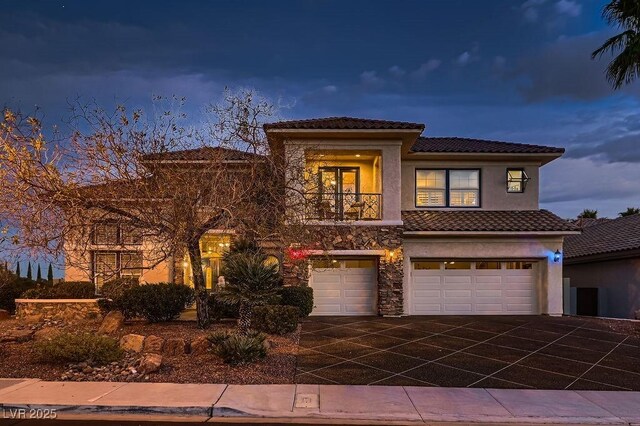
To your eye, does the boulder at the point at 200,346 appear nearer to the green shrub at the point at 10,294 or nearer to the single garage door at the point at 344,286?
the single garage door at the point at 344,286

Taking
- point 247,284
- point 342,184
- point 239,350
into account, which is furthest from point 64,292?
point 342,184

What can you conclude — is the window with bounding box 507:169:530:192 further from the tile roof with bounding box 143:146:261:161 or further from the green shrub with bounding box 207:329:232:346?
the green shrub with bounding box 207:329:232:346

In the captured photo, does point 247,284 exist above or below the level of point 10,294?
above

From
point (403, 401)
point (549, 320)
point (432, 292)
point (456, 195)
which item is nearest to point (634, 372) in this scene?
point (403, 401)

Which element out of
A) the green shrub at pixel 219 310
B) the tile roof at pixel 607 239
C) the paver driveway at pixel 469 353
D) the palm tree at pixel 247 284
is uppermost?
the tile roof at pixel 607 239

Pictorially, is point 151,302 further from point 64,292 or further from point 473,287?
point 473,287

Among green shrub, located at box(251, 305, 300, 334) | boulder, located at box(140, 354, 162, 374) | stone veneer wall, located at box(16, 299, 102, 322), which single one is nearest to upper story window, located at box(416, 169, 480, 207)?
green shrub, located at box(251, 305, 300, 334)

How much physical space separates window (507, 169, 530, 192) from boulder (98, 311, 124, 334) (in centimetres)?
1529

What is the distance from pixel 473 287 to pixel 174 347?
11.8 metres

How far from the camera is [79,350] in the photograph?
364 inches

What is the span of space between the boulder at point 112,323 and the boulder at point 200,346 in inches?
136

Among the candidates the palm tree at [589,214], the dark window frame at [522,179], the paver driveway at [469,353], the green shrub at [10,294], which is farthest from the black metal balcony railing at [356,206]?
the palm tree at [589,214]

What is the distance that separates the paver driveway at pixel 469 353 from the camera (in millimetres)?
9133

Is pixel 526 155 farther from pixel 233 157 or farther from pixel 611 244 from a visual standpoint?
pixel 233 157
